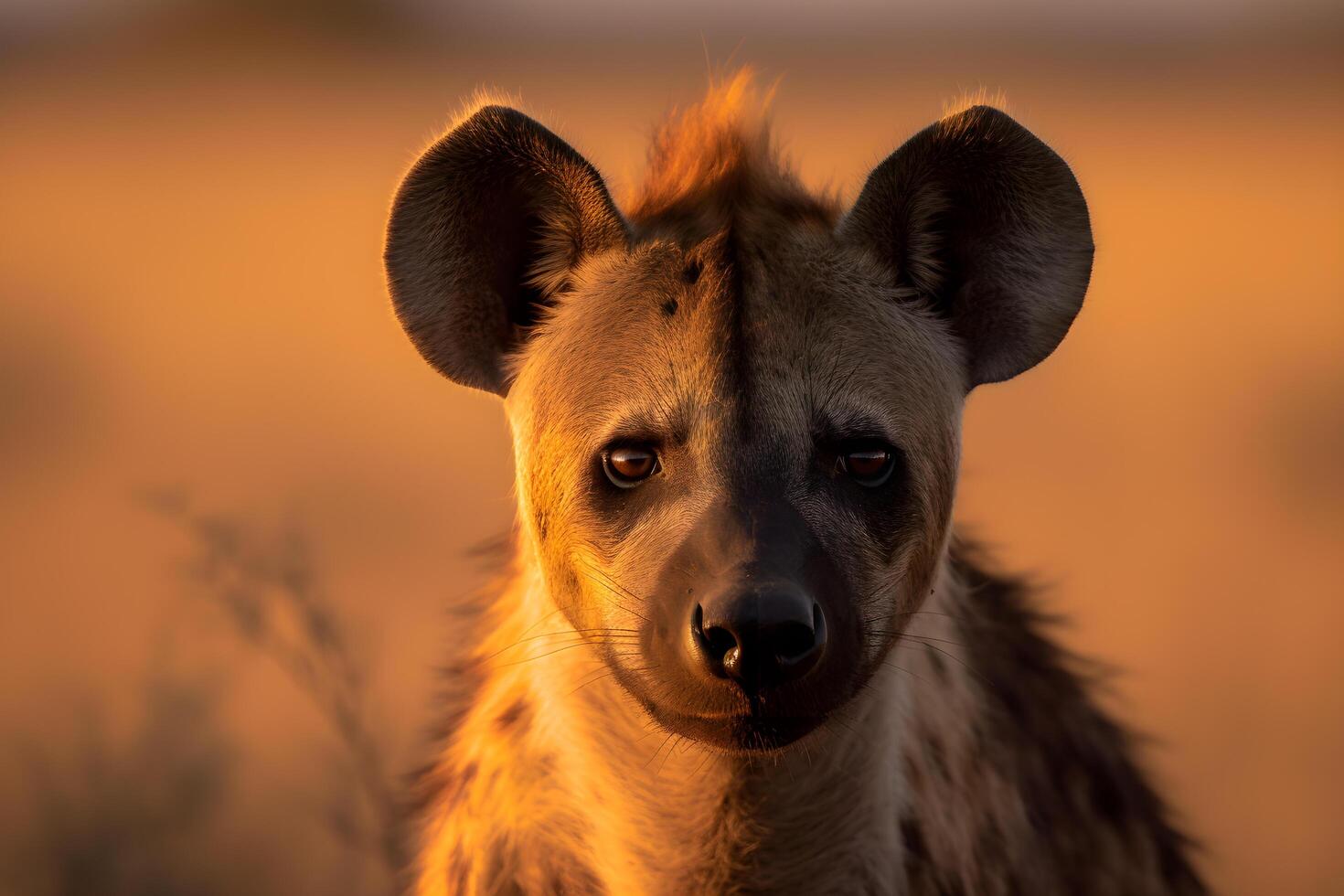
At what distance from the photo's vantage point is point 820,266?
2.47 m

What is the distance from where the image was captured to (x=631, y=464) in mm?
2369

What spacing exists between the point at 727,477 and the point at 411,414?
4.26 m

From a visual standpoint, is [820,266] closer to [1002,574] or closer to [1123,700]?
[1002,574]

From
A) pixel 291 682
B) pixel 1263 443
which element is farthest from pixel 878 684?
pixel 1263 443

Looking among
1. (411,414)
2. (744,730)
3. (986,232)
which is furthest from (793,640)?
(411,414)

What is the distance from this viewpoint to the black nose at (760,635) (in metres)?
2.07

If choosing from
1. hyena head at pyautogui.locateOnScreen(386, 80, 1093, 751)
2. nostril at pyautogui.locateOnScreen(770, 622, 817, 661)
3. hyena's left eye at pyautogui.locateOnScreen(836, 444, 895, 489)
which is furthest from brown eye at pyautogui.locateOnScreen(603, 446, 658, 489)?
nostril at pyautogui.locateOnScreen(770, 622, 817, 661)

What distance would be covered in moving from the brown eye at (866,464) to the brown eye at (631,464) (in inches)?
10.0

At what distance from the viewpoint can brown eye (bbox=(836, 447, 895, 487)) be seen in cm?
235

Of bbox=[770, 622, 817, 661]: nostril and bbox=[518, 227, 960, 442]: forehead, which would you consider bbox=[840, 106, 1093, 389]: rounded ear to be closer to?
bbox=[518, 227, 960, 442]: forehead

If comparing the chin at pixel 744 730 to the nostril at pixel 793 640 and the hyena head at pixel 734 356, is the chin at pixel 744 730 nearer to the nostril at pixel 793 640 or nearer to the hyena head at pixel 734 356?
the hyena head at pixel 734 356

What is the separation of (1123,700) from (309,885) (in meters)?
1.83

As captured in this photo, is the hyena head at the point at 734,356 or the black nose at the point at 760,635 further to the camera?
the hyena head at the point at 734,356

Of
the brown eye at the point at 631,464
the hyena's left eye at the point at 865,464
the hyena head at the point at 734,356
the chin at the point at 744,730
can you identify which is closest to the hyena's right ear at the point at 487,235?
the hyena head at the point at 734,356
